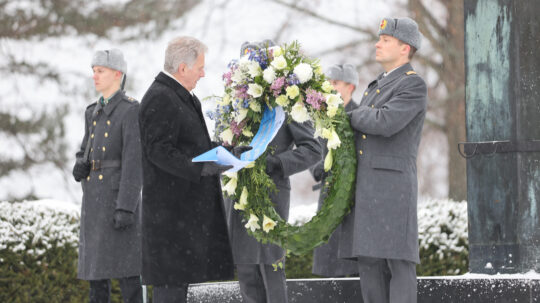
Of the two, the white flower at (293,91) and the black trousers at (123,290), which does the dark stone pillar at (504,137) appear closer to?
the white flower at (293,91)

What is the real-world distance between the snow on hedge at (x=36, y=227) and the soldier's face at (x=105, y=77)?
2270mm

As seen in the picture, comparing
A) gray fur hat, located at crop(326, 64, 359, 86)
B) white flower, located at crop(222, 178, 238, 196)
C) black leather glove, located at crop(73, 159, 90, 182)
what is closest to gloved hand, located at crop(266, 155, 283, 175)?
white flower, located at crop(222, 178, 238, 196)

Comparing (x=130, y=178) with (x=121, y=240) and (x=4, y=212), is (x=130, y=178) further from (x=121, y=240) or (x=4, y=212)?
(x=4, y=212)

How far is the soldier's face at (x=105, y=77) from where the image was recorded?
679cm

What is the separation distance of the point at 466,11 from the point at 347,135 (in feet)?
6.84

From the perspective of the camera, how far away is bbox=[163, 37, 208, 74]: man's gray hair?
541cm

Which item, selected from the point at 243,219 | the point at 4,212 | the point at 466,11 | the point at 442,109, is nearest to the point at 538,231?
the point at 466,11

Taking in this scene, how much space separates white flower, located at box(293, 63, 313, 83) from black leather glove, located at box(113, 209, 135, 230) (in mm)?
1805

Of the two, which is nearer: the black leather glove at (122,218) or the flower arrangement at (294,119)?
the flower arrangement at (294,119)

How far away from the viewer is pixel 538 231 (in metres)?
6.55

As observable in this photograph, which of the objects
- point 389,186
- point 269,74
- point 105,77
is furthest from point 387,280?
point 105,77

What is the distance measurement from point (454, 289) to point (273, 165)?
4.97 ft

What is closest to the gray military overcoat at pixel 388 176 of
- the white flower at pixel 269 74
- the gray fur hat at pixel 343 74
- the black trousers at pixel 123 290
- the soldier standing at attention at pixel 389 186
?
the soldier standing at attention at pixel 389 186

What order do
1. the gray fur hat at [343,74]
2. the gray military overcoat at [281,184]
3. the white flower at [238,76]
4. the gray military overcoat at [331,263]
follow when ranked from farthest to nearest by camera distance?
the gray fur hat at [343,74], the gray military overcoat at [331,263], the gray military overcoat at [281,184], the white flower at [238,76]
